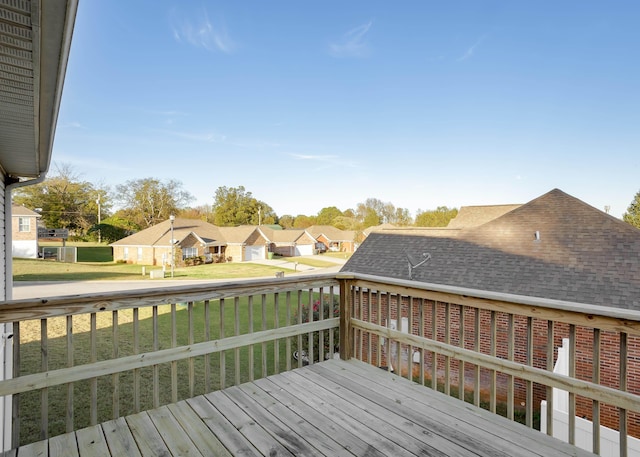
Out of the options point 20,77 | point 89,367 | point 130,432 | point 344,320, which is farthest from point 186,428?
point 20,77

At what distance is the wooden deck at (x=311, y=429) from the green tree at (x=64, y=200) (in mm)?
33818

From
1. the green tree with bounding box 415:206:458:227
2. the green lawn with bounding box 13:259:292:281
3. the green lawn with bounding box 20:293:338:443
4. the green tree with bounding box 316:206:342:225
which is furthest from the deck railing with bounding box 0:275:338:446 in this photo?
the green tree with bounding box 316:206:342:225

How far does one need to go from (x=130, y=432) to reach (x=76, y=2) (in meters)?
2.20

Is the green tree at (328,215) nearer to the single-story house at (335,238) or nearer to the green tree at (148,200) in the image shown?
the single-story house at (335,238)

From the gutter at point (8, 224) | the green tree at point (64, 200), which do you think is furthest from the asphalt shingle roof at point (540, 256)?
the green tree at point (64, 200)

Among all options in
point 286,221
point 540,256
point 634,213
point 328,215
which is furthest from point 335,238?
point 540,256

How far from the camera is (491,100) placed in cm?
1784

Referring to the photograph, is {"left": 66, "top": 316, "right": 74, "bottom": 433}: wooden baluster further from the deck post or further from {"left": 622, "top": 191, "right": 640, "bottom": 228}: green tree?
{"left": 622, "top": 191, "right": 640, "bottom": 228}: green tree

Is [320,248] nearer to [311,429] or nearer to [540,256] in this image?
[540,256]

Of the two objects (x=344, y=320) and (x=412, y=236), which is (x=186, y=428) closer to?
(x=344, y=320)

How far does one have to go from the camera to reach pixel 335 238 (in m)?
46.2

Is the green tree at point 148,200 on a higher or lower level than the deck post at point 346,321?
higher

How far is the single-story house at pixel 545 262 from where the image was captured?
6832 millimetres

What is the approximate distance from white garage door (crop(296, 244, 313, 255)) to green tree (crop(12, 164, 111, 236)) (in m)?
21.3
